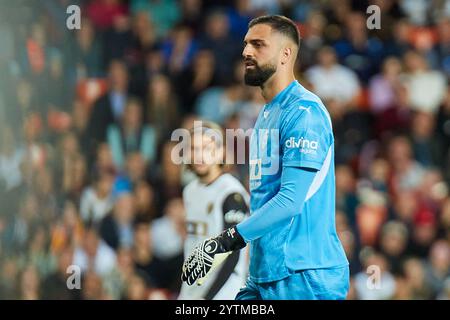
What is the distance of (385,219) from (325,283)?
429 centimetres

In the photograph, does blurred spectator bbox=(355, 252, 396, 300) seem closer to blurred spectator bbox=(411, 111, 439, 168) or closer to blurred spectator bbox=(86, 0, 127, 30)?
blurred spectator bbox=(411, 111, 439, 168)

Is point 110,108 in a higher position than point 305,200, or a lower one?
higher

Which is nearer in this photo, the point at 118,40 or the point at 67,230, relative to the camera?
the point at 67,230

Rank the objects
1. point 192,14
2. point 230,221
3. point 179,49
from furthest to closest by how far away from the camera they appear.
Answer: point 192,14
point 179,49
point 230,221

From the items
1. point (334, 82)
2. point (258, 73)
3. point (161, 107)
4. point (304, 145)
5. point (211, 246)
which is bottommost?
point (211, 246)

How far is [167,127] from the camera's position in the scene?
882cm

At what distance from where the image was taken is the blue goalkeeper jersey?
3.85 metres

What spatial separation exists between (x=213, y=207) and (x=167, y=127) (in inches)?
118

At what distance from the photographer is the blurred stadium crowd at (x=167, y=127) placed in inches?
316

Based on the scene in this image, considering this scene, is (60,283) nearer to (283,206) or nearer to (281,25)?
(281,25)

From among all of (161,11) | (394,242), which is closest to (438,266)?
(394,242)

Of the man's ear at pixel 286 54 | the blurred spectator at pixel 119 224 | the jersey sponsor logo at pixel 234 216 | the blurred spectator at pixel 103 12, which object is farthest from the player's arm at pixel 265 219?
the blurred spectator at pixel 103 12

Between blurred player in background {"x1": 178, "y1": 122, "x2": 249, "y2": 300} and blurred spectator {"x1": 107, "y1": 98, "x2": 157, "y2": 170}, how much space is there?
2446mm

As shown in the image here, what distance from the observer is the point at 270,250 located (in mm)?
3953
